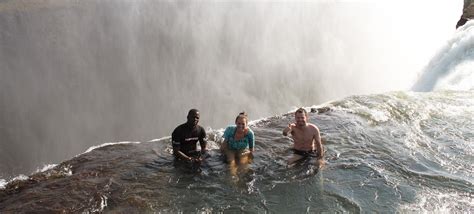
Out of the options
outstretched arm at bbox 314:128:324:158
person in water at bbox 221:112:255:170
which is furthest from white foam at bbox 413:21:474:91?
person in water at bbox 221:112:255:170

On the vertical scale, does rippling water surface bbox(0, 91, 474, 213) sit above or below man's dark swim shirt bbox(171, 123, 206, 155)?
below

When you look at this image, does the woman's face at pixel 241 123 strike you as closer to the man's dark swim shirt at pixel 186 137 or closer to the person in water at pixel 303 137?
the man's dark swim shirt at pixel 186 137

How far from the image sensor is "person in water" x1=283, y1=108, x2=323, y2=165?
29.4ft

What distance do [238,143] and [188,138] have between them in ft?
4.00

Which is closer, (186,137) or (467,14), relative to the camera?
(186,137)

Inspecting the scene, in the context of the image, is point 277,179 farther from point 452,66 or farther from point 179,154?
point 452,66

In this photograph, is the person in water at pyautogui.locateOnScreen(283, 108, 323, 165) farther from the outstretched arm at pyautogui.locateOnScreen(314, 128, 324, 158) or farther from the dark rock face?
the dark rock face

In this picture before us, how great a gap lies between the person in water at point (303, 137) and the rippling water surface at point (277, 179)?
304mm

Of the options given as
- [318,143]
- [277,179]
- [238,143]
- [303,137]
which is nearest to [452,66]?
[318,143]

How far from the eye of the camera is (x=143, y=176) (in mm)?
8008

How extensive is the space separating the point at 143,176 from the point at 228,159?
2.04 meters

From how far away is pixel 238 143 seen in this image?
911 centimetres

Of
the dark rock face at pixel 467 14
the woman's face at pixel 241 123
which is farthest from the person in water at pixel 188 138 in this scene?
the dark rock face at pixel 467 14

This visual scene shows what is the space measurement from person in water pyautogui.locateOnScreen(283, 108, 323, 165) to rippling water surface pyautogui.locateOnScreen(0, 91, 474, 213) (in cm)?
30
